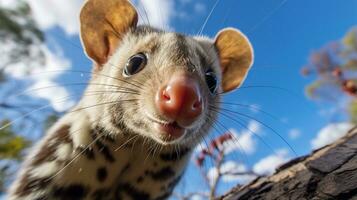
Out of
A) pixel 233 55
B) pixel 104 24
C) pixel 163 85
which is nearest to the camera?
pixel 163 85

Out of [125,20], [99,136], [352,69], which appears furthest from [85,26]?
[352,69]

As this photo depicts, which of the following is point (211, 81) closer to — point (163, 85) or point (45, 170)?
point (163, 85)

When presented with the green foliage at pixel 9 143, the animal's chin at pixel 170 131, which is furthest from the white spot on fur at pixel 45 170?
the green foliage at pixel 9 143

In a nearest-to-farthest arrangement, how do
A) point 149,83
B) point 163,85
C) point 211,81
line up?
point 163,85
point 149,83
point 211,81

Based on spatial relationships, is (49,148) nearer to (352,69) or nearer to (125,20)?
(125,20)

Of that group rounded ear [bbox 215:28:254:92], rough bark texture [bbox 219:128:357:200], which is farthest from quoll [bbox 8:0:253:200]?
rough bark texture [bbox 219:128:357:200]

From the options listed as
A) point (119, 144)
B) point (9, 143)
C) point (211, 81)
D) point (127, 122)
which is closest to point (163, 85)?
point (127, 122)

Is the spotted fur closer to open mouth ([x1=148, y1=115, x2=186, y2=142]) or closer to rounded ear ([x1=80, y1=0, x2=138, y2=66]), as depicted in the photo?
open mouth ([x1=148, y1=115, x2=186, y2=142])
